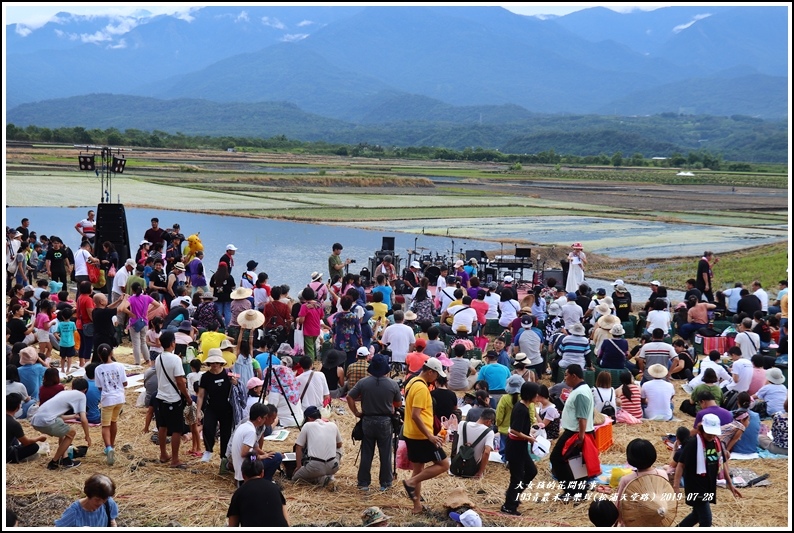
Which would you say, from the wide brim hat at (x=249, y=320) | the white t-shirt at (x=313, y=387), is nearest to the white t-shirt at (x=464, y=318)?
the wide brim hat at (x=249, y=320)

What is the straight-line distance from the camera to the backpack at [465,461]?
27.3 feet

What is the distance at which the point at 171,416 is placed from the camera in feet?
28.2

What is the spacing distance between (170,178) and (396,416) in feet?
155

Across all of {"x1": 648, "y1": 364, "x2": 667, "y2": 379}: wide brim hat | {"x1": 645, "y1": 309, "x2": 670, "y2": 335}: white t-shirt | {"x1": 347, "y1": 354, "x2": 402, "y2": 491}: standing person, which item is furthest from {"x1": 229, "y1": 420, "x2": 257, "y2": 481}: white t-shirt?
{"x1": 645, "y1": 309, "x2": 670, "y2": 335}: white t-shirt

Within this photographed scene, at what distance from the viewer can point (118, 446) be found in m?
9.23

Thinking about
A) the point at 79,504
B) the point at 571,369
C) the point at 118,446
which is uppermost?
the point at 571,369

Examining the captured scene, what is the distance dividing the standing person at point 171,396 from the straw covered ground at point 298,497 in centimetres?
27

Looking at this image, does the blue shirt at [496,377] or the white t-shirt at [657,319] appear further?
the white t-shirt at [657,319]

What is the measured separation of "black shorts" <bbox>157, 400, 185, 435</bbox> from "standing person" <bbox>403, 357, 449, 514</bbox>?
2.23 m

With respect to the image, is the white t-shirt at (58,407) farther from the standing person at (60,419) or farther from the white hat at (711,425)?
the white hat at (711,425)

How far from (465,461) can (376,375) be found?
122cm

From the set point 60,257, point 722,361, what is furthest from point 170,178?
point 722,361

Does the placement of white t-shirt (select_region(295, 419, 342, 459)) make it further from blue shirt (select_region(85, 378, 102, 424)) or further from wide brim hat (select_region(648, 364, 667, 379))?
wide brim hat (select_region(648, 364, 667, 379))

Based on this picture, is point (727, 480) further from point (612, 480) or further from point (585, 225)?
point (585, 225)
